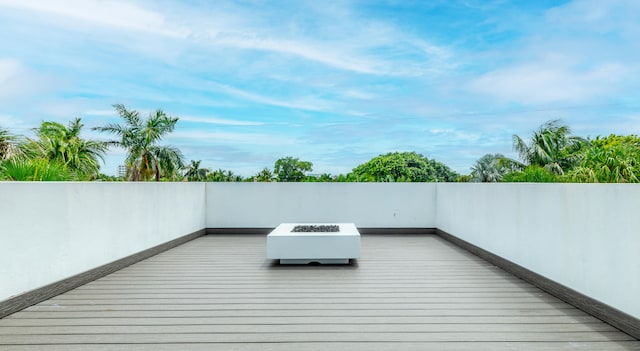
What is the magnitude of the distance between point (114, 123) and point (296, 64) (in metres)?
6.51

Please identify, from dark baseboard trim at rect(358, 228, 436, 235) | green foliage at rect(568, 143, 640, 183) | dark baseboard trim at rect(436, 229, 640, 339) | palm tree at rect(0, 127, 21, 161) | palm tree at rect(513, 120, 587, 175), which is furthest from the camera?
palm tree at rect(513, 120, 587, 175)

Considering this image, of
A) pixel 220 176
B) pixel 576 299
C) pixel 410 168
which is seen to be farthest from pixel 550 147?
pixel 576 299

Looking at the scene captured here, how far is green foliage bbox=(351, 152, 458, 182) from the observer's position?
80.8 feet

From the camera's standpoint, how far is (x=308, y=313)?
2945 millimetres

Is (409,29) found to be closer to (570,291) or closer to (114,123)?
(114,123)

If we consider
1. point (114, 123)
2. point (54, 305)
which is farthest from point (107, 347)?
point (114, 123)

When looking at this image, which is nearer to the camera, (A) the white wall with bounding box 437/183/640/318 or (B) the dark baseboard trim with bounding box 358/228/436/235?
(A) the white wall with bounding box 437/183/640/318

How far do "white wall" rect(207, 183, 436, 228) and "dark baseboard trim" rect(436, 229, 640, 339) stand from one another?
2.76 meters

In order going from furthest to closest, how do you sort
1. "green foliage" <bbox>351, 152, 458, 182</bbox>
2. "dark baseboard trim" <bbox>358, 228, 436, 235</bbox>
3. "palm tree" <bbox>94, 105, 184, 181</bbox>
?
"green foliage" <bbox>351, 152, 458, 182</bbox>, "palm tree" <bbox>94, 105, 184, 181</bbox>, "dark baseboard trim" <bbox>358, 228, 436, 235</bbox>

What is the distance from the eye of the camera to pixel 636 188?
262 cm

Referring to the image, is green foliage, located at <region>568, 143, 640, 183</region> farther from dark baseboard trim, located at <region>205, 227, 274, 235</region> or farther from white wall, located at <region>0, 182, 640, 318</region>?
dark baseboard trim, located at <region>205, 227, 274, 235</region>

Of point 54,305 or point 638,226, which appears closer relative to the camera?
point 638,226

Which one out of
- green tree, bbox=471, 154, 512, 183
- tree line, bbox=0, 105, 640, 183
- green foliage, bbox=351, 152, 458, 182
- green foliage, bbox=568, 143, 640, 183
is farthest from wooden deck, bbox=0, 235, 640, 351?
green foliage, bbox=351, 152, 458, 182

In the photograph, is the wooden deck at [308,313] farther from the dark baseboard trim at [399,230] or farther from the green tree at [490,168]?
the green tree at [490,168]
